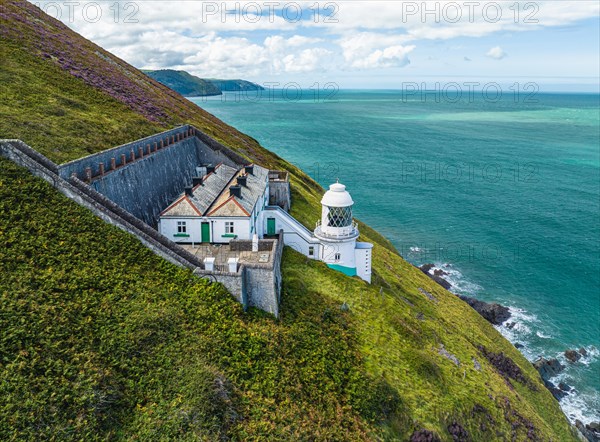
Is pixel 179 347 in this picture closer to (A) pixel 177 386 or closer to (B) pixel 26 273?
(A) pixel 177 386

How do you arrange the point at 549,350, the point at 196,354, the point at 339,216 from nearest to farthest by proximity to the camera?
the point at 196,354, the point at 339,216, the point at 549,350

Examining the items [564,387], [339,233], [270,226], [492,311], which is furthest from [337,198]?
[564,387]

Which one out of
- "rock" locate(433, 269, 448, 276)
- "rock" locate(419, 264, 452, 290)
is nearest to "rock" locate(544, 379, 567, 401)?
"rock" locate(419, 264, 452, 290)

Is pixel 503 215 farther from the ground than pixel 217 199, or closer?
closer

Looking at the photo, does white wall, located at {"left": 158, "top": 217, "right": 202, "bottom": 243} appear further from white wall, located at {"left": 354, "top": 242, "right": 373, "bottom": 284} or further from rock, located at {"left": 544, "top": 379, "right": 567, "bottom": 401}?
rock, located at {"left": 544, "top": 379, "right": 567, "bottom": 401}

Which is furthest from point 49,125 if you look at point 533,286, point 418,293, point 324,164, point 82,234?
point 324,164

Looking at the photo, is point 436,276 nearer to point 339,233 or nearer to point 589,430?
point 589,430
